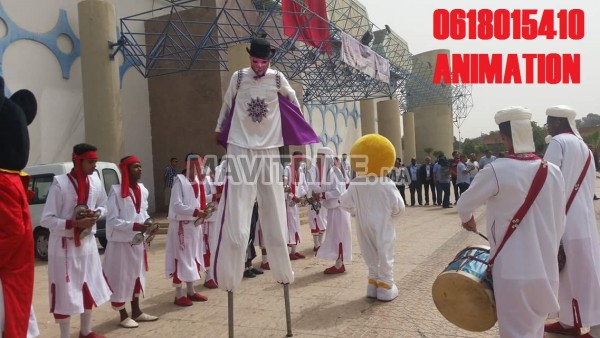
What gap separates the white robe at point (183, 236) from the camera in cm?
562

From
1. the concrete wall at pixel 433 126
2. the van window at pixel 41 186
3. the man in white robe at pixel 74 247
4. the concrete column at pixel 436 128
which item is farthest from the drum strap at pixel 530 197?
the concrete column at pixel 436 128

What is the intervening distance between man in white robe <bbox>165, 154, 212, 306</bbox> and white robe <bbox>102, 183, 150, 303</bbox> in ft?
2.21

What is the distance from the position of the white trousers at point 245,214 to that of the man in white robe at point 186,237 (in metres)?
1.70

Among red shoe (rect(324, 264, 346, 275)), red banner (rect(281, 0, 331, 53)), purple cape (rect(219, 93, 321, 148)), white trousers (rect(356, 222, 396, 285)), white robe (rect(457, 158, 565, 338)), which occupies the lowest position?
red shoe (rect(324, 264, 346, 275))

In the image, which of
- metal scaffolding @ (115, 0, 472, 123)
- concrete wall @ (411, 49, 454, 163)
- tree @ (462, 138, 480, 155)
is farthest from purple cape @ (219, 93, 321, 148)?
tree @ (462, 138, 480, 155)

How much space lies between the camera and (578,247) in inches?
156

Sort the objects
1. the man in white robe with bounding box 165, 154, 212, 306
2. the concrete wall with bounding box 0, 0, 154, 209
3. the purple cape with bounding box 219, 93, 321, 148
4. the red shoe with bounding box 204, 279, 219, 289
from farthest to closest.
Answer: the concrete wall with bounding box 0, 0, 154, 209 < the red shoe with bounding box 204, 279, 219, 289 < the man in white robe with bounding box 165, 154, 212, 306 < the purple cape with bounding box 219, 93, 321, 148

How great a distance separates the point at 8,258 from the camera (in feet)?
8.61

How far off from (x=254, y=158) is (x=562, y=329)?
10.6 ft

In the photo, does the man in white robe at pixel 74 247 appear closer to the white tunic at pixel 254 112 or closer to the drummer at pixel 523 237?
the white tunic at pixel 254 112

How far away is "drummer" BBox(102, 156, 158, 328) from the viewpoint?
4812mm

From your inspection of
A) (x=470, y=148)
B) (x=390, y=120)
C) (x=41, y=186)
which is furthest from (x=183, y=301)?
(x=470, y=148)

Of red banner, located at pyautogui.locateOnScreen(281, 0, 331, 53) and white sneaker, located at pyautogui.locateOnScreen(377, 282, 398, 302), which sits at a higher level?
red banner, located at pyautogui.locateOnScreen(281, 0, 331, 53)

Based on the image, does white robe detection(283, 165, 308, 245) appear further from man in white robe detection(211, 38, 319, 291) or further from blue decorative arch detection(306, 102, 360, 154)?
blue decorative arch detection(306, 102, 360, 154)
